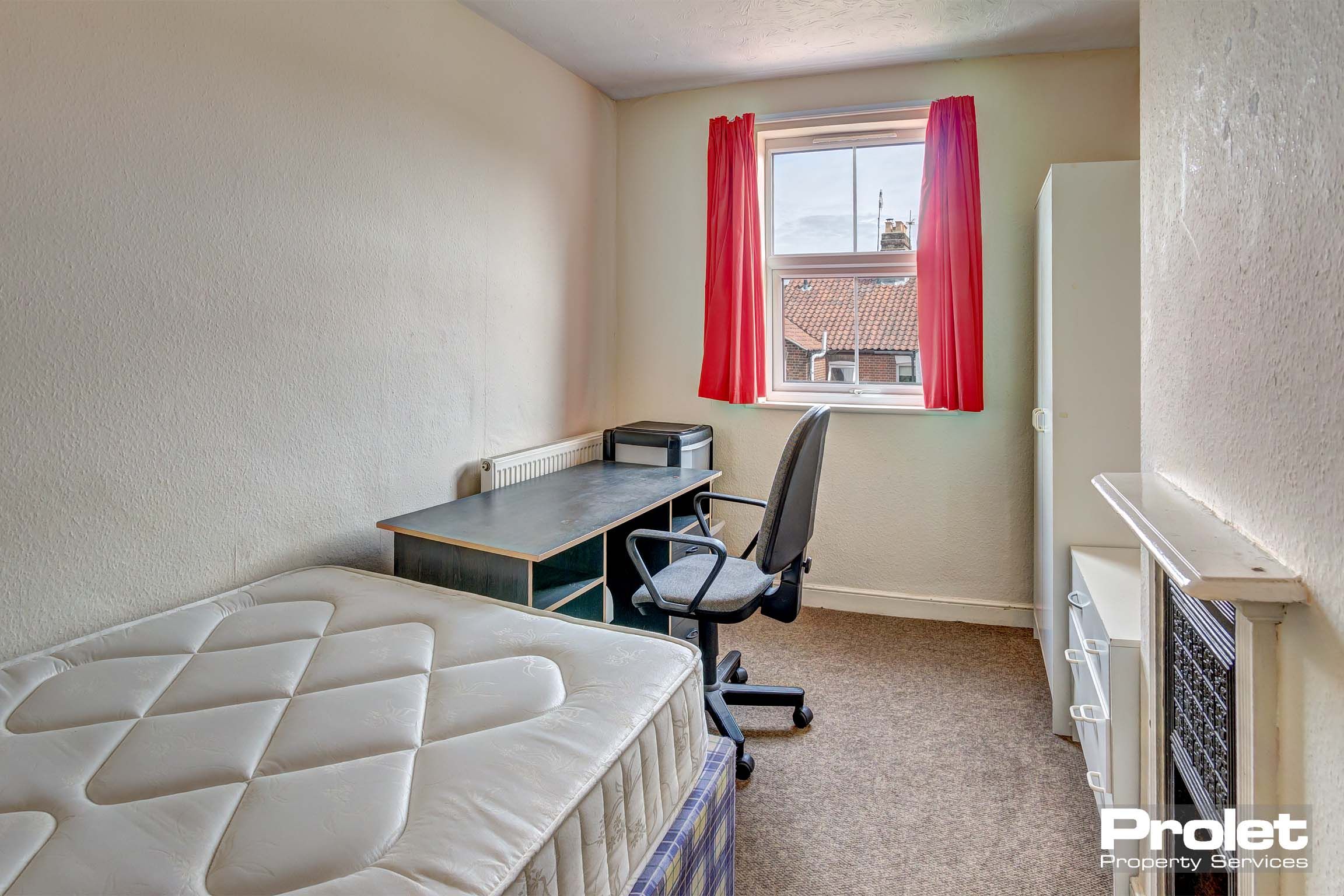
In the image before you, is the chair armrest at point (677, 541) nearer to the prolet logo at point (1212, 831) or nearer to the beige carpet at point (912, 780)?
the beige carpet at point (912, 780)

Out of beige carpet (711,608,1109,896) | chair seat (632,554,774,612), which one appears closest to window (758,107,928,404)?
beige carpet (711,608,1109,896)

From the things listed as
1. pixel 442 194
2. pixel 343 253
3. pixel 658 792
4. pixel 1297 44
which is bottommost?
pixel 658 792

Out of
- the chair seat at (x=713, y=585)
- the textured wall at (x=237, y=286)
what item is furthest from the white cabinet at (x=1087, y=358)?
the textured wall at (x=237, y=286)

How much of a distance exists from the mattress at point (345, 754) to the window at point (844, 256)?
2375mm

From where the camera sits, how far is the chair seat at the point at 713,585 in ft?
7.27

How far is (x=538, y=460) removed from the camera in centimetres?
312

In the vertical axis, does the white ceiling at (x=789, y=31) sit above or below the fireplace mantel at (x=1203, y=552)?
above

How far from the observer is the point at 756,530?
374cm

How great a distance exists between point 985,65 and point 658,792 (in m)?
3.36

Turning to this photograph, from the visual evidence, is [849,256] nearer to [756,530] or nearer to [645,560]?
[756,530]

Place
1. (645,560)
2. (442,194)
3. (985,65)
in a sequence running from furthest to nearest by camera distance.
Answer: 1. (985,65)
2. (645,560)
3. (442,194)

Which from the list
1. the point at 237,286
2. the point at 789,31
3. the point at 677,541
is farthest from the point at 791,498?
the point at 789,31

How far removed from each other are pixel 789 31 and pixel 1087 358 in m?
1.79

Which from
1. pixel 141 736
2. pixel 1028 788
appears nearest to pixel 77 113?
pixel 141 736
